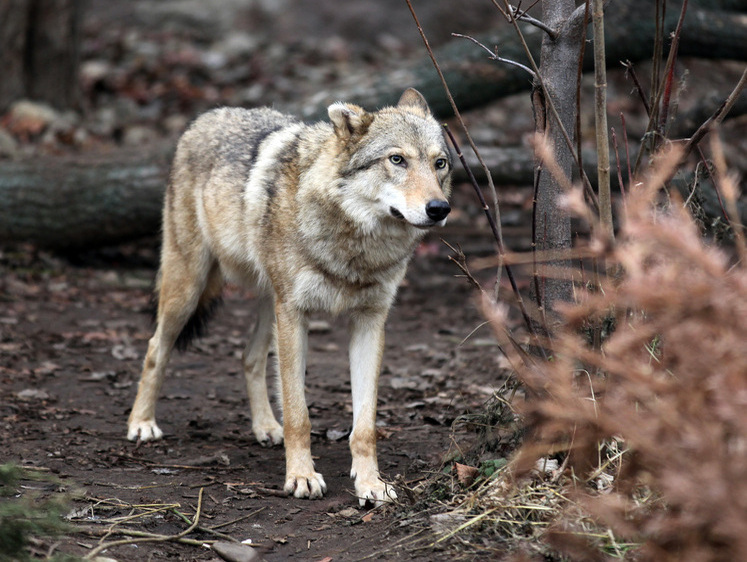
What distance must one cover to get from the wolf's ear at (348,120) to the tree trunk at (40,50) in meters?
7.49

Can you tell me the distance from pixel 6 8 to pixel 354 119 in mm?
7627

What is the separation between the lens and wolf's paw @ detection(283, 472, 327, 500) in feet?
14.6

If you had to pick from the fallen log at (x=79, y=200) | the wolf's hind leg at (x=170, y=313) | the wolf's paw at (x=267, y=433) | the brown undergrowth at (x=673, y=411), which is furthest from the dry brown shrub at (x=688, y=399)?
the fallen log at (x=79, y=200)

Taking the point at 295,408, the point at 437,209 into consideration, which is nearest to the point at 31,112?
the point at 295,408

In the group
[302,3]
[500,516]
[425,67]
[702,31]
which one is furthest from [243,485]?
[302,3]

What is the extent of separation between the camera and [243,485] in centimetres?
464

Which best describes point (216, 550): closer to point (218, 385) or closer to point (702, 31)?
point (218, 385)

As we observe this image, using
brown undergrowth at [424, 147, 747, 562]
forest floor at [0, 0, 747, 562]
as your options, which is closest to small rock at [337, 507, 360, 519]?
forest floor at [0, 0, 747, 562]

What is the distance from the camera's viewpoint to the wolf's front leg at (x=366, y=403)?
4.34m

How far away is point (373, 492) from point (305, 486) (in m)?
0.40

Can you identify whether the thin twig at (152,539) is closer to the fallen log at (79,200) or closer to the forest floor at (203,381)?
the forest floor at (203,381)

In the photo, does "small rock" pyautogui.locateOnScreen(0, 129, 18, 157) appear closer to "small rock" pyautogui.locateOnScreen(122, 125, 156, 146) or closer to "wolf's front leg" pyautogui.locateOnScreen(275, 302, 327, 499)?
"small rock" pyautogui.locateOnScreen(122, 125, 156, 146)

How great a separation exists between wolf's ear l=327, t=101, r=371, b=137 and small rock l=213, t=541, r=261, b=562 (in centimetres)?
226

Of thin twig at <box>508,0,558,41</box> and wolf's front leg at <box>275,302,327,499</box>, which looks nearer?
thin twig at <box>508,0,558,41</box>
